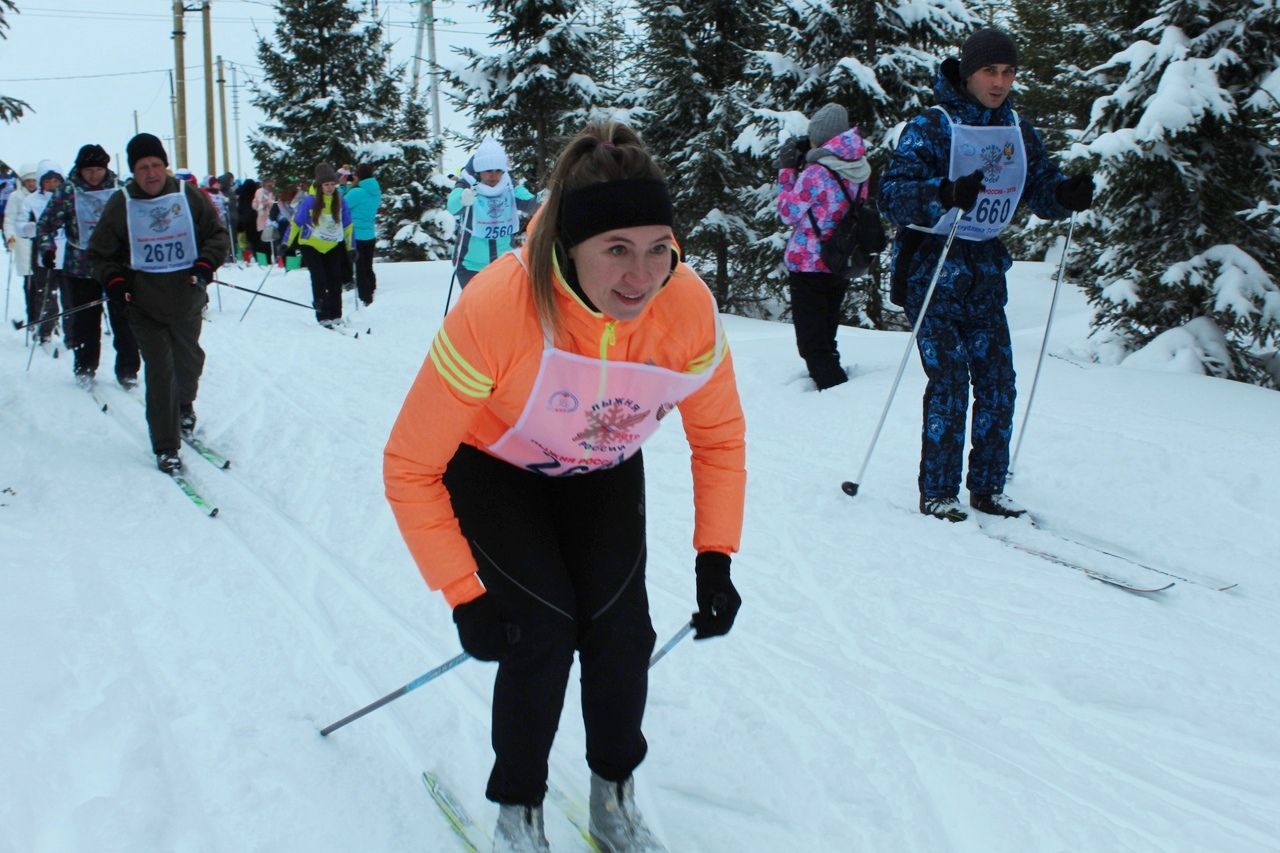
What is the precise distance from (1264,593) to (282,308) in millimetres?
13267

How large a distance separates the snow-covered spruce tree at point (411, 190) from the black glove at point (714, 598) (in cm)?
1969

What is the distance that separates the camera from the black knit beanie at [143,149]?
5992mm

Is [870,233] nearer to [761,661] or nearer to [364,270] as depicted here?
[761,661]

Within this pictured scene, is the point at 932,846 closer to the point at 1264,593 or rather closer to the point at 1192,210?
the point at 1264,593

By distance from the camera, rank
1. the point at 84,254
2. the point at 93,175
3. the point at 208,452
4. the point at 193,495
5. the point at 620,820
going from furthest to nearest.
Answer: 1. the point at 84,254
2. the point at 93,175
3. the point at 208,452
4. the point at 193,495
5. the point at 620,820

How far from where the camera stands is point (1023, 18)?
2055 centimetres

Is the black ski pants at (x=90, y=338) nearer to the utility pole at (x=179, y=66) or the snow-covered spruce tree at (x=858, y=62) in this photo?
the snow-covered spruce tree at (x=858, y=62)

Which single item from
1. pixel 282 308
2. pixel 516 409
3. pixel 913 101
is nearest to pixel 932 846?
pixel 516 409

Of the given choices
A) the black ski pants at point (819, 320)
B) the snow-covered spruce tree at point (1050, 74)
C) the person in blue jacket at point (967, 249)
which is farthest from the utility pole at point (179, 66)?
the person in blue jacket at point (967, 249)

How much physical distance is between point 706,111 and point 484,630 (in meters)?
13.6

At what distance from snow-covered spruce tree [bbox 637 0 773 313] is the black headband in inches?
456

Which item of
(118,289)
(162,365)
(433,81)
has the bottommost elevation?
(162,365)

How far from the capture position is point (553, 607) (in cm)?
221

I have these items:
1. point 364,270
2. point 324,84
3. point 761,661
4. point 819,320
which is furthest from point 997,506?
point 324,84
